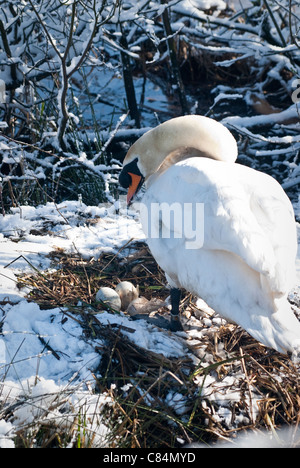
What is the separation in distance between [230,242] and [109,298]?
44.6 inches

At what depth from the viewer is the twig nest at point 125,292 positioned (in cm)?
353

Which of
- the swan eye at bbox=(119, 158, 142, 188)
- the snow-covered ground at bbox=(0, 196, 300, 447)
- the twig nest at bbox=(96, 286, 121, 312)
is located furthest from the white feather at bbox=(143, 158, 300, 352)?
the swan eye at bbox=(119, 158, 142, 188)

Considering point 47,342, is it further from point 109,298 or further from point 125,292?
point 125,292

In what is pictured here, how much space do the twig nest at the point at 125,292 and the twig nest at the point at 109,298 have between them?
136 millimetres

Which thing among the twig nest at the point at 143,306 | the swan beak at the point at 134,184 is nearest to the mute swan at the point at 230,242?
the twig nest at the point at 143,306

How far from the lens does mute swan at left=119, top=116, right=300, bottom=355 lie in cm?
248

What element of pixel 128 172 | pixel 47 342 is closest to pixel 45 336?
pixel 47 342

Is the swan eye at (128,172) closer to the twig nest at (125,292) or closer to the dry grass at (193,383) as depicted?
the twig nest at (125,292)

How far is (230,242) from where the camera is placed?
2473 millimetres

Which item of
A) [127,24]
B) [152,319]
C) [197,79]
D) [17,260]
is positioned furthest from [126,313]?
[197,79]

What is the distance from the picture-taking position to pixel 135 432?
7.83 feet

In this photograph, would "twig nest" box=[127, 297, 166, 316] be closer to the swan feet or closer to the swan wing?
the swan feet

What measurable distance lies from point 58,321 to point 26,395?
65 cm

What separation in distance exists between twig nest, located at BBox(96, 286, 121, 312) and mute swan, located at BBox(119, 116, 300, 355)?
1.19 ft
